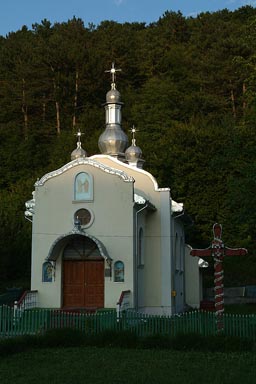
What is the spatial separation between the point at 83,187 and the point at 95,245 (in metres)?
2.14

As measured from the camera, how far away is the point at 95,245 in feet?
68.3

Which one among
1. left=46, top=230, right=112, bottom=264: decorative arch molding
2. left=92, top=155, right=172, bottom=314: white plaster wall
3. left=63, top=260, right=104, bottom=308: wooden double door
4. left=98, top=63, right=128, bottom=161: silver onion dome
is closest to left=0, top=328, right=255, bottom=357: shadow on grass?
left=46, top=230, right=112, bottom=264: decorative arch molding

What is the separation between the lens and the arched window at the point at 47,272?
20672mm

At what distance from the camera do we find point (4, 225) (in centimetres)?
3080

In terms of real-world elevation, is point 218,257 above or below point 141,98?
below

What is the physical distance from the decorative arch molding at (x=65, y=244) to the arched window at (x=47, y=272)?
38 centimetres

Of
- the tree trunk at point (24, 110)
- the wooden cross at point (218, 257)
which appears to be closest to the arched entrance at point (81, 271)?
the wooden cross at point (218, 257)

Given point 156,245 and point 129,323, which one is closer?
point 129,323

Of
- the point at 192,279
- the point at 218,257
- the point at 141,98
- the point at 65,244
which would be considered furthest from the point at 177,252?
the point at 141,98

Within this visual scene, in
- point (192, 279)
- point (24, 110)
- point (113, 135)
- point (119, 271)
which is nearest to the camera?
point (119, 271)

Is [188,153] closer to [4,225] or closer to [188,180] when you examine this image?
[188,180]

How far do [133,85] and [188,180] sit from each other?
48.0ft

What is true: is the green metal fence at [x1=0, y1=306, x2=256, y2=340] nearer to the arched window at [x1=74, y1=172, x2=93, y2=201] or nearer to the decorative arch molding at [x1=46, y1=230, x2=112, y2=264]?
the decorative arch molding at [x1=46, y1=230, x2=112, y2=264]

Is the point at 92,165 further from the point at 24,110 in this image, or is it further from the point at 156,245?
the point at 24,110
